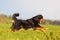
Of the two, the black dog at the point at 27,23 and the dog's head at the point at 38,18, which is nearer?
the black dog at the point at 27,23

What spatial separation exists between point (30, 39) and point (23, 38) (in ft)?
1.07

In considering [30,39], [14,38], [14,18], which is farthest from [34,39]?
[14,18]

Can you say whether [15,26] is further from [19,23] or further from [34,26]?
[34,26]

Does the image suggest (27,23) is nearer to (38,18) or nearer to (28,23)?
(28,23)

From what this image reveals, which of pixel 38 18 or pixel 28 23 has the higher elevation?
pixel 38 18

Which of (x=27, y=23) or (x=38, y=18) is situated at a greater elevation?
(x=38, y=18)

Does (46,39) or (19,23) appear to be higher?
(46,39)

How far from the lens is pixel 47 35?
21.0 feet

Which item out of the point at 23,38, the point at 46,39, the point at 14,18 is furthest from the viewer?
the point at 14,18

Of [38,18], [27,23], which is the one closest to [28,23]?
[27,23]

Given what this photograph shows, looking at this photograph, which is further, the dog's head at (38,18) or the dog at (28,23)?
the dog's head at (38,18)

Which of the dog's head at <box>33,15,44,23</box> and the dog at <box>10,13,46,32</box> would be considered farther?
the dog's head at <box>33,15,44,23</box>

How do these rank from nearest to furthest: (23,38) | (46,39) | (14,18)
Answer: (46,39)
(23,38)
(14,18)

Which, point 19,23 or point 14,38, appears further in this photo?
point 19,23
